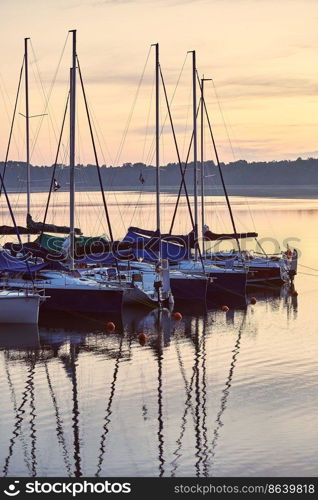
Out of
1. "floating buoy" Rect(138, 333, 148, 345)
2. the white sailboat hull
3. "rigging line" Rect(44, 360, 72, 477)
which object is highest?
the white sailboat hull

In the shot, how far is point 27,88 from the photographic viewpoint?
1924 inches

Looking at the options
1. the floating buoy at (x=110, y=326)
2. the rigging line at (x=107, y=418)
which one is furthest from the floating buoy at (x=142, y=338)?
the rigging line at (x=107, y=418)

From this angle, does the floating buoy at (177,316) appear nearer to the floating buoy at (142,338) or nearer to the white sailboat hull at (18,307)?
the floating buoy at (142,338)

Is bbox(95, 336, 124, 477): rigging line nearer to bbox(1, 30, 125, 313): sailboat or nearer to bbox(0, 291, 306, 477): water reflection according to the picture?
bbox(0, 291, 306, 477): water reflection

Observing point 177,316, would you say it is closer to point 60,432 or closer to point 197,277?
point 197,277

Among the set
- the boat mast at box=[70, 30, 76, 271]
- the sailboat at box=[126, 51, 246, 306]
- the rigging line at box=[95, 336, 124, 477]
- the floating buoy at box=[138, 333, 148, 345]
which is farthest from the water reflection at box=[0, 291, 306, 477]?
the boat mast at box=[70, 30, 76, 271]

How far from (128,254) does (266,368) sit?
14.2 m

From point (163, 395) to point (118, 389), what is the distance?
136 cm

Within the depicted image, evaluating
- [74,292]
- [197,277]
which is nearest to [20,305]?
[74,292]

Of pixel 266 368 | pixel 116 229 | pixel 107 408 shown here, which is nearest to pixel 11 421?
pixel 107 408

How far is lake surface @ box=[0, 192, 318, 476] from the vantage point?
66.1 ft

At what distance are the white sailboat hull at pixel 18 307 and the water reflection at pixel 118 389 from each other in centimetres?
35

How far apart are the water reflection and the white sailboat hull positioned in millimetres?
348
